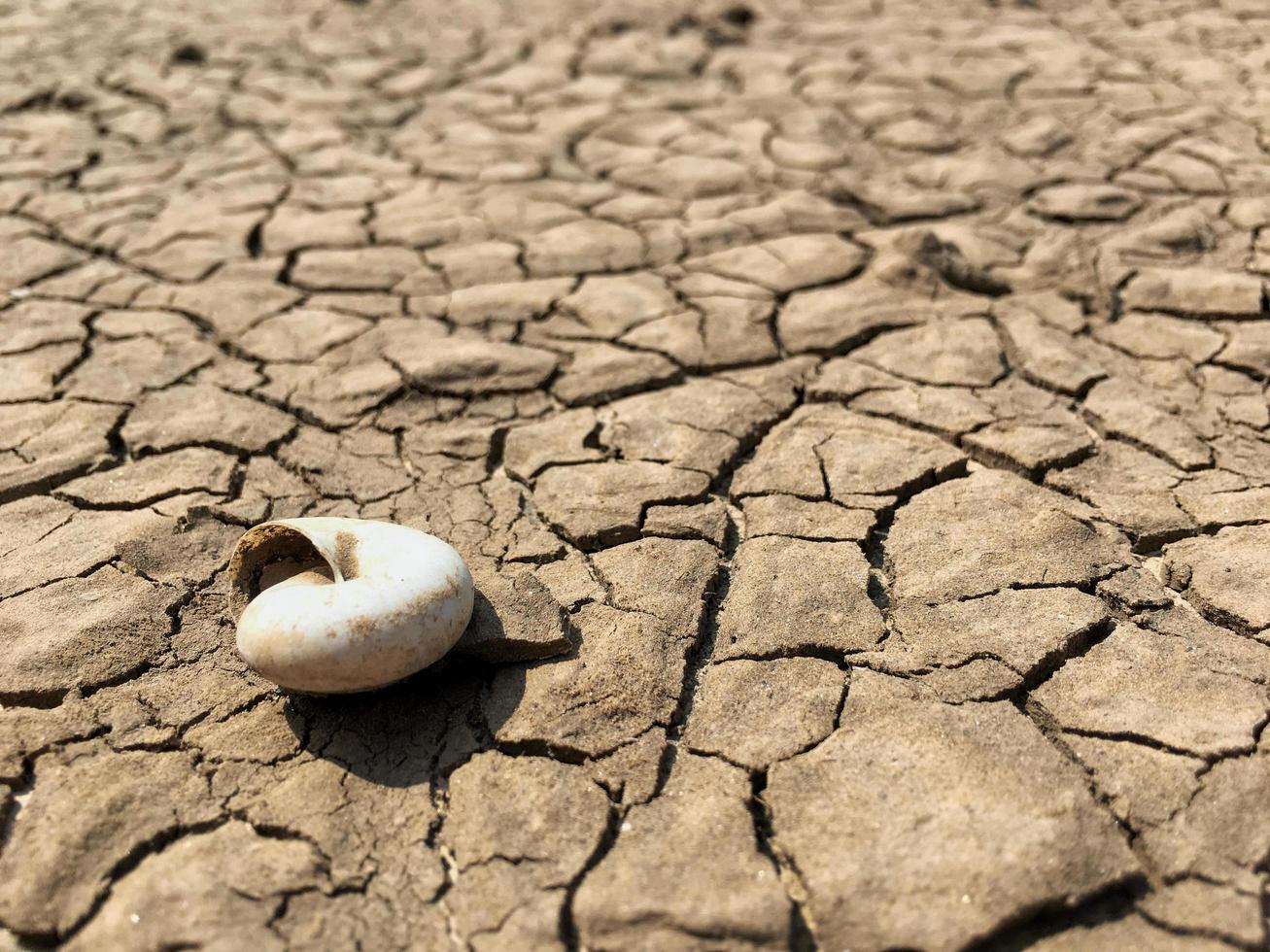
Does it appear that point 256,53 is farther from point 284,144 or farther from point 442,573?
point 442,573

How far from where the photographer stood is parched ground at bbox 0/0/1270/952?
168 cm

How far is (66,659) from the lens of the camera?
6.82 ft

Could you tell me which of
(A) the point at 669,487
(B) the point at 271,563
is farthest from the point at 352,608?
(A) the point at 669,487

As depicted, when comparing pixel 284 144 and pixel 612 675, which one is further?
pixel 284 144

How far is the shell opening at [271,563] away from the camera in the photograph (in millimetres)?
2025

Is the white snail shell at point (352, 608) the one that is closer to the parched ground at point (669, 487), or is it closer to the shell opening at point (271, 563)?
the shell opening at point (271, 563)

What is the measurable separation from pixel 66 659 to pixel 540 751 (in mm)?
945

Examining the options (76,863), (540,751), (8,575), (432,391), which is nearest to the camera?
(76,863)

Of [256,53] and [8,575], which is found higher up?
[256,53]

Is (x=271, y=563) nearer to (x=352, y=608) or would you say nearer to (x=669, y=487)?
(x=352, y=608)

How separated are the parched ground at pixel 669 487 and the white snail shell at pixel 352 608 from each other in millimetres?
154

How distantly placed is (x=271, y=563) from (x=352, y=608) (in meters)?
0.37

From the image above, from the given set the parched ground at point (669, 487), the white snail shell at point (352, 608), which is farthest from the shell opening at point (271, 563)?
the parched ground at point (669, 487)

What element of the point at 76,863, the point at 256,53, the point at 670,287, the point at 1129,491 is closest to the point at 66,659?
the point at 76,863
